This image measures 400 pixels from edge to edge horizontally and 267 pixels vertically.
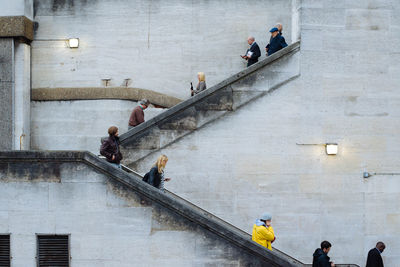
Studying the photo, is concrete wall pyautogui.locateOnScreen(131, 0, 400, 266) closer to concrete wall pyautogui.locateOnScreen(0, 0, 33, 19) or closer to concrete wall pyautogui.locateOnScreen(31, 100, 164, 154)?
concrete wall pyautogui.locateOnScreen(31, 100, 164, 154)

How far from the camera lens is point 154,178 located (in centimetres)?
1127

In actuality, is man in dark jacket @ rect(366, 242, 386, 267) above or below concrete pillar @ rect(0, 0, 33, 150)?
below

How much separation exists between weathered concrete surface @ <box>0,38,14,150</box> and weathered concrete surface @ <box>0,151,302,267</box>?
5.00m

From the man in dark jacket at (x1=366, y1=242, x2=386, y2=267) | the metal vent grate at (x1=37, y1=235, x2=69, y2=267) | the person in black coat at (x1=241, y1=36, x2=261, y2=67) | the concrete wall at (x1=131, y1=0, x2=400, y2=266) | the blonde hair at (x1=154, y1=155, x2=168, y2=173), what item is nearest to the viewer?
the metal vent grate at (x1=37, y1=235, x2=69, y2=267)

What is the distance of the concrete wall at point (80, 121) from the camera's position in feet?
50.7

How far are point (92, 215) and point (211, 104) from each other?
433 cm

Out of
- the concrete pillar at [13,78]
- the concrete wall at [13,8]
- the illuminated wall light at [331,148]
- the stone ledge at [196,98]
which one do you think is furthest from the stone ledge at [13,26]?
the illuminated wall light at [331,148]

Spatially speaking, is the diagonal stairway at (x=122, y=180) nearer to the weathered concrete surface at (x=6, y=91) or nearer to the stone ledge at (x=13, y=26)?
the weathered concrete surface at (x=6, y=91)

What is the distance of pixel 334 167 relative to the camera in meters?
14.0

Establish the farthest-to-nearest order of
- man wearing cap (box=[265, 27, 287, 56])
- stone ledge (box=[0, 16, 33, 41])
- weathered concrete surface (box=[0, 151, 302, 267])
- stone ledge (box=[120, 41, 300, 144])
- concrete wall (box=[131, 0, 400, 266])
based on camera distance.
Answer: stone ledge (box=[0, 16, 33, 41]) → man wearing cap (box=[265, 27, 287, 56]) → concrete wall (box=[131, 0, 400, 266]) → stone ledge (box=[120, 41, 300, 144]) → weathered concrete surface (box=[0, 151, 302, 267])

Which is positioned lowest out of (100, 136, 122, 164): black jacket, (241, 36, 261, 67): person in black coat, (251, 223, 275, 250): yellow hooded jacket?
(251, 223, 275, 250): yellow hooded jacket

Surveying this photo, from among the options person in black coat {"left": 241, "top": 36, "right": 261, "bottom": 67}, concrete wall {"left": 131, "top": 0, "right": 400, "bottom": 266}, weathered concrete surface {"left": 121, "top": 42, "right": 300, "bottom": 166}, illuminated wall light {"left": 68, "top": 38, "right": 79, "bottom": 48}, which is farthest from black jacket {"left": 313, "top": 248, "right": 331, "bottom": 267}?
illuminated wall light {"left": 68, "top": 38, "right": 79, "bottom": 48}

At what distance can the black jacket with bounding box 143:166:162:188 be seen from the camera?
11234 millimetres

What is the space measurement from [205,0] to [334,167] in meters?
5.93
